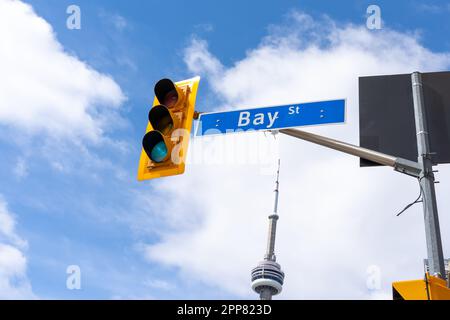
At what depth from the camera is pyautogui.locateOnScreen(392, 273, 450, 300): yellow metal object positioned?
5672 mm

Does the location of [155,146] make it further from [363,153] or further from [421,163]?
[421,163]

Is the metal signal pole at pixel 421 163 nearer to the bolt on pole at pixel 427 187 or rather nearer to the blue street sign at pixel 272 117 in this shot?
the bolt on pole at pixel 427 187

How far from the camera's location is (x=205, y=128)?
29.5 ft

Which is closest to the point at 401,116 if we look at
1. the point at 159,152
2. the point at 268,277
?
the point at 159,152

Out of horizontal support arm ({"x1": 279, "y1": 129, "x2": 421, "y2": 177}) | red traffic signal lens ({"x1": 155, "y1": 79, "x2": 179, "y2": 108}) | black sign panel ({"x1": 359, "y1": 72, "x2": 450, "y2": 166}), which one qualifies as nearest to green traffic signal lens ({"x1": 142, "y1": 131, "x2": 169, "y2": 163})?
red traffic signal lens ({"x1": 155, "y1": 79, "x2": 179, "y2": 108})

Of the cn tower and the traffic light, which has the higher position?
the cn tower

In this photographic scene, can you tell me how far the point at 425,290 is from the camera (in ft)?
18.7

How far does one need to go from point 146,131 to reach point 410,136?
417 centimetres

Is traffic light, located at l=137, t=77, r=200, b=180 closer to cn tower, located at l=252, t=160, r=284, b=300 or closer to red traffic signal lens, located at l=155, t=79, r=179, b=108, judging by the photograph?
red traffic signal lens, located at l=155, t=79, r=179, b=108

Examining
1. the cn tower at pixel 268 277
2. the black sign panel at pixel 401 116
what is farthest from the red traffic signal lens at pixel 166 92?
the cn tower at pixel 268 277

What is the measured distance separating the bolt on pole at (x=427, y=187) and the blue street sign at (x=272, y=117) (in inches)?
48.5

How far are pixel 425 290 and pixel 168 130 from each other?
4259mm

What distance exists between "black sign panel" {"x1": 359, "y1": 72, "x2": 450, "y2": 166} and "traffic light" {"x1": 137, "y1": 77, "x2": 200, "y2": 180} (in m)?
2.85
